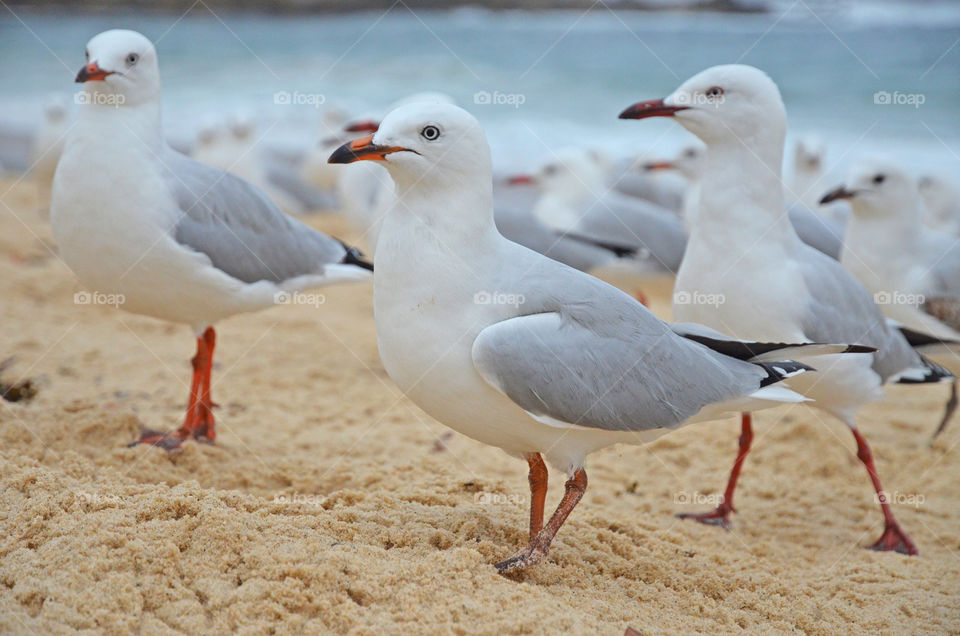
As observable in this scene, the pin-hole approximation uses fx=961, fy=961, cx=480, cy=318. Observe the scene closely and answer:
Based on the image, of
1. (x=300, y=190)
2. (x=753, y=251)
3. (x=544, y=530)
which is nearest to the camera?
(x=544, y=530)

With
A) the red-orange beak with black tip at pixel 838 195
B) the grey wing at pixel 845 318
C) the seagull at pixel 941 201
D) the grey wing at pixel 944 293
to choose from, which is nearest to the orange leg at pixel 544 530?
the grey wing at pixel 845 318

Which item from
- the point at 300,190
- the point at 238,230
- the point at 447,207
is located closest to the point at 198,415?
the point at 238,230

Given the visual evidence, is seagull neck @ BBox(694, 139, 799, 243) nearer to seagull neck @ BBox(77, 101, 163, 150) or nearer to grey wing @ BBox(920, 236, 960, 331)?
grey wing @ BBox(920, 236, 960, 331)

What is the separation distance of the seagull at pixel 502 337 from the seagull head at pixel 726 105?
1.30 m

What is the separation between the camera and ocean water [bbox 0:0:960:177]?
15.4 meters

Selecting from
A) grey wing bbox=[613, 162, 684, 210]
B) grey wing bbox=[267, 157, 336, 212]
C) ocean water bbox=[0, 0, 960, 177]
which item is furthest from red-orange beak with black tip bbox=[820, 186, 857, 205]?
ocean water bbox=[0, 0, 960, 177]

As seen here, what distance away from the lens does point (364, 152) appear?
2979 mm

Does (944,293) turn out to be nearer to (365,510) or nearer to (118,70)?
(365,510)

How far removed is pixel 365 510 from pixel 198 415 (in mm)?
1687

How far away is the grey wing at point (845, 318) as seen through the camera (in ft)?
13.5

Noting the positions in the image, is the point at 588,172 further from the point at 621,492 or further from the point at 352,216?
the point at 621,492

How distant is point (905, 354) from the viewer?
4617 millimetres

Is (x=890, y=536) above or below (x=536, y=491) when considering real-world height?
below

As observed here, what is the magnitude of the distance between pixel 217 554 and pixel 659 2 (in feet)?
69.7
